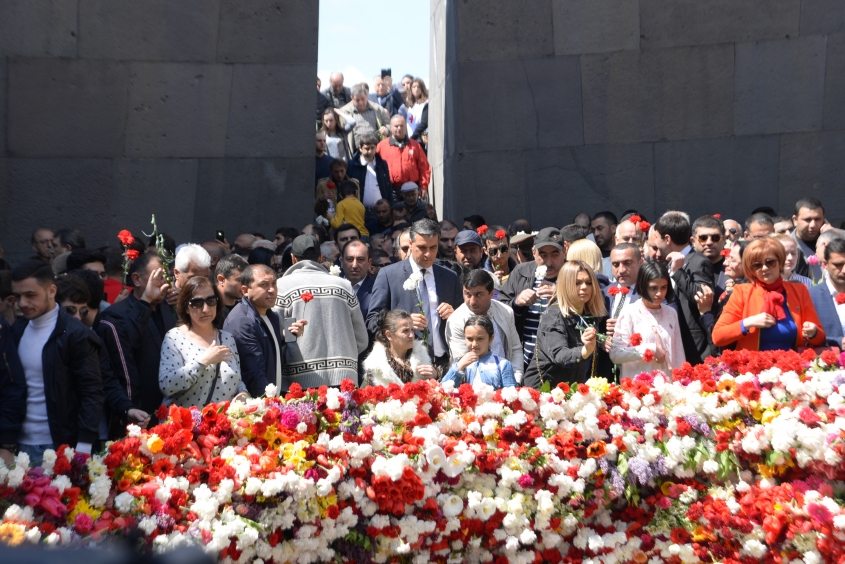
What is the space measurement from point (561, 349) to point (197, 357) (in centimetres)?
232

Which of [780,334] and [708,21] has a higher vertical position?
[708,21]

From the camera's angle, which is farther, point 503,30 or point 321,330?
point 503,30

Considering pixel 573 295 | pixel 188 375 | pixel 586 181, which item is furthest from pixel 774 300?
pixel 586 181

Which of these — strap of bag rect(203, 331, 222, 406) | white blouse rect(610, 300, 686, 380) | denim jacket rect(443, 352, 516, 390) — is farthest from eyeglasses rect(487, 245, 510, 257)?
strap of bag rect(203, 331, 222, 406)

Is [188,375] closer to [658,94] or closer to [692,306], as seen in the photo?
[692,306]

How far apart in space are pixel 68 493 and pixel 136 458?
1.24 ft

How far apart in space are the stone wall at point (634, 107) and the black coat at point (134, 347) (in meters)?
6.31

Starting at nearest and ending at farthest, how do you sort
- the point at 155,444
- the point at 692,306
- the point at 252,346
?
the point at 155,444 < the point at 252,346 < the point at 692,306

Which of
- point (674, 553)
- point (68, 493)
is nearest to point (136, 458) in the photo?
point (68, 493)

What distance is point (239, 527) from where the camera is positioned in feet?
13.7

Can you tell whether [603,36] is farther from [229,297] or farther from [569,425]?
[569,425]

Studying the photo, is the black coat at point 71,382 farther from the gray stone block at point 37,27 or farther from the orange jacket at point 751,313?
the gray stone block at point 37,27

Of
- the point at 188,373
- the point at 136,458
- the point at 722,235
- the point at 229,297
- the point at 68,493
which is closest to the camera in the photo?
the point at 68,493

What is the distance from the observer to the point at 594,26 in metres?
11.7
